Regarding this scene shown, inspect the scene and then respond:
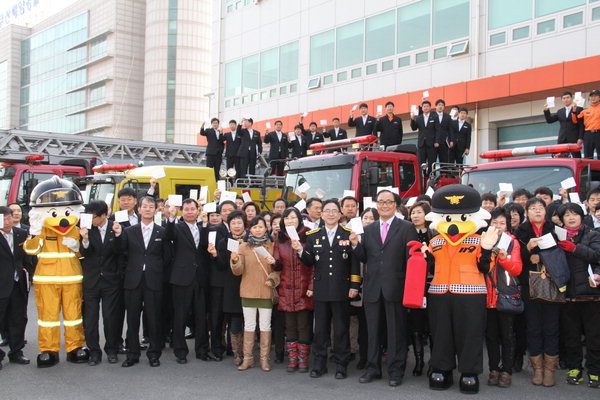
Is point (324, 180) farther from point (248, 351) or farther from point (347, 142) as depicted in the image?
point (248, 351)

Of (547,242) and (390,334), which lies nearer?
(547,242)

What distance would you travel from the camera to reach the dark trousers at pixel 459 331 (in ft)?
18.1

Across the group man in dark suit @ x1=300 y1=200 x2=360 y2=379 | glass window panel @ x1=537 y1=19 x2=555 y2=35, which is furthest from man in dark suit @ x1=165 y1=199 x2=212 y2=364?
glass window panel @ x1=537 y1=19 x2=555 y2=35

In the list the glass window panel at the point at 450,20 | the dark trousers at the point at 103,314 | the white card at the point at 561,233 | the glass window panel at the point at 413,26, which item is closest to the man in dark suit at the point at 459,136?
the glass window panel at the point at 450,20

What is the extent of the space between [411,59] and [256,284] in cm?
1461

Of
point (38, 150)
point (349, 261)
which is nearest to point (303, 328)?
point (349, 261)

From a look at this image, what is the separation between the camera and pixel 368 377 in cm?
588

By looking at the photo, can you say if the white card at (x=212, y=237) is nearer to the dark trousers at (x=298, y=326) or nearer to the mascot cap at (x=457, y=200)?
the dark trousers at (x=298, y=326)

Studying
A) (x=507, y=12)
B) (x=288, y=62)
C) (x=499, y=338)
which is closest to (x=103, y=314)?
(x=499, y=338)

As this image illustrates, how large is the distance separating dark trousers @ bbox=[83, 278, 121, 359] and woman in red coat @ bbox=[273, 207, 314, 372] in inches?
77.1

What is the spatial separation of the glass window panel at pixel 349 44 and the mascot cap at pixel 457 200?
16270 mm

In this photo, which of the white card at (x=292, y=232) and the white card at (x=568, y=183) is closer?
the white card at (x=292, y=232)

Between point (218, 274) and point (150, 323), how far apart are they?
3.18ft

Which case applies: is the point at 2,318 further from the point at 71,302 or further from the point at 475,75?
the point at 475,75
